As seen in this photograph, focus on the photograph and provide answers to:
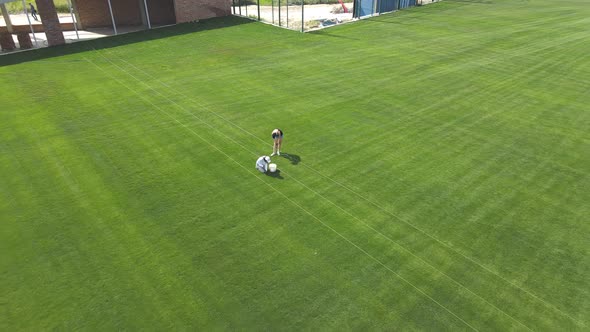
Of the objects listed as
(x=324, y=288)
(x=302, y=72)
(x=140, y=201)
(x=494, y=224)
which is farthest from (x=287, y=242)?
(x=302, y=72)

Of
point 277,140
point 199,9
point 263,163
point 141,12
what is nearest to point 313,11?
point 199,9

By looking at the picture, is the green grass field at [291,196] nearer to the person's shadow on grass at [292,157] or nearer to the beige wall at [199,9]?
the person's shadow on grass at [292,157]

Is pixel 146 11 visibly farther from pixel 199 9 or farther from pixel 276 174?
pixel 276 174

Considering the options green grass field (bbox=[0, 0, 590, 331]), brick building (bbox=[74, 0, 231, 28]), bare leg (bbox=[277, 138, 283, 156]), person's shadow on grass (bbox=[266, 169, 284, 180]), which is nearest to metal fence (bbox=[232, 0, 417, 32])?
brick building (bbox=[74, 0, 231, 28])

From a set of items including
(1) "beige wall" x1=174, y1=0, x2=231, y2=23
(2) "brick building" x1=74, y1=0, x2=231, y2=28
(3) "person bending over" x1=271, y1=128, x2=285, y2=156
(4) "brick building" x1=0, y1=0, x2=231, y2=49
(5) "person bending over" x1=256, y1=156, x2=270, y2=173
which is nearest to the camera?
(5) "person bending over" x1=256, y1=156, x2=270, y2=173

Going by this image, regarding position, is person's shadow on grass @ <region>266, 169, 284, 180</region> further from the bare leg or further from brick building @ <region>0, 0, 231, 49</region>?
brick building @ <region>0, 0, 231, 49</region>

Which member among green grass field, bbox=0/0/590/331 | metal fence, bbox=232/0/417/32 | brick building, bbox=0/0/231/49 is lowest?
green grass field, bbox=0/0/590/331

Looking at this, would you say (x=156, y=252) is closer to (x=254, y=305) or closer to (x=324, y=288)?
(x=254, y=305)

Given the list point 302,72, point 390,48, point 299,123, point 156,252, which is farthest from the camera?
point 390,48
